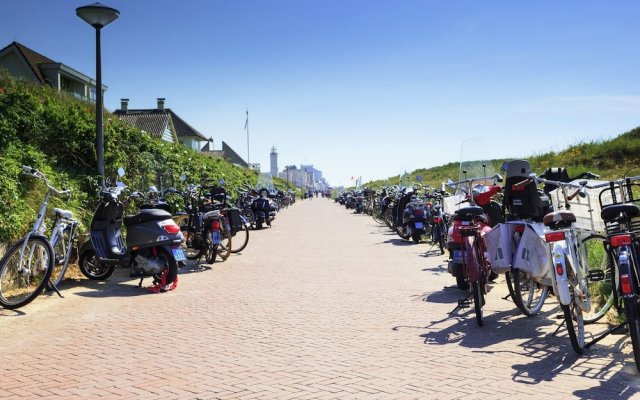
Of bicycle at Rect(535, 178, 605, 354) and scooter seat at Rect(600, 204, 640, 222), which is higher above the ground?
scooter seat at Rect(600, 204, 640, 222)

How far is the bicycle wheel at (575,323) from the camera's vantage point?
4.53 meters

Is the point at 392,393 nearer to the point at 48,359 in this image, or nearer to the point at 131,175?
the point at 48,359

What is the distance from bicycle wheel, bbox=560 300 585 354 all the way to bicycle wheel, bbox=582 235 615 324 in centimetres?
54

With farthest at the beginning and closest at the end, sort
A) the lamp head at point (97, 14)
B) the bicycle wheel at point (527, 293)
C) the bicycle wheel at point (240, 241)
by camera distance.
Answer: the bicycle wheel at point (240, 241), the lamp head at point (97, 14), the bicycle wheel at point (527, 293)

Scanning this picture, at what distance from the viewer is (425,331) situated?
5520 mm

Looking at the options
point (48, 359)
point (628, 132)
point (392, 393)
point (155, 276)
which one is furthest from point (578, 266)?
point (628, 132)

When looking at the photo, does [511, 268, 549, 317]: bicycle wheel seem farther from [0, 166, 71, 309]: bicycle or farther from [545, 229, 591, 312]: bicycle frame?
[0, 166, 71, 309]: bicycle

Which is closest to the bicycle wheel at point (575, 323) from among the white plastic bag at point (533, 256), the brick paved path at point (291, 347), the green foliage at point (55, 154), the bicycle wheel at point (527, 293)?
the brick paved path at point (291, 347)

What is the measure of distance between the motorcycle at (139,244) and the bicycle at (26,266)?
45.3 inches

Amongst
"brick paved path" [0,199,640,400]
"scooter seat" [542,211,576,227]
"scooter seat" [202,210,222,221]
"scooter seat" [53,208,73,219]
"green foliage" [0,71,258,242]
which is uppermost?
"green foliage" [0,71,258,242]

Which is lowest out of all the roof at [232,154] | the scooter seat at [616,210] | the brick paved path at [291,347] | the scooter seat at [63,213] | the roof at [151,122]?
the brick paved path at [291,347]

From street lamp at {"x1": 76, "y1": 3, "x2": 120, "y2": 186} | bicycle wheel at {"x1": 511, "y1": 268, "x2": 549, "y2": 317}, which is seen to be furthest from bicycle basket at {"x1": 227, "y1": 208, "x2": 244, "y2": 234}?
bicycle wheel at {"x1": 511, "y1": 268, "x2": 549, "y2": 317}

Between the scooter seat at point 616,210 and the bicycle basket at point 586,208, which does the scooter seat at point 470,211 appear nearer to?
the bicycle basket at point 586,208

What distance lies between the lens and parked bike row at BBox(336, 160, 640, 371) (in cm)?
431
